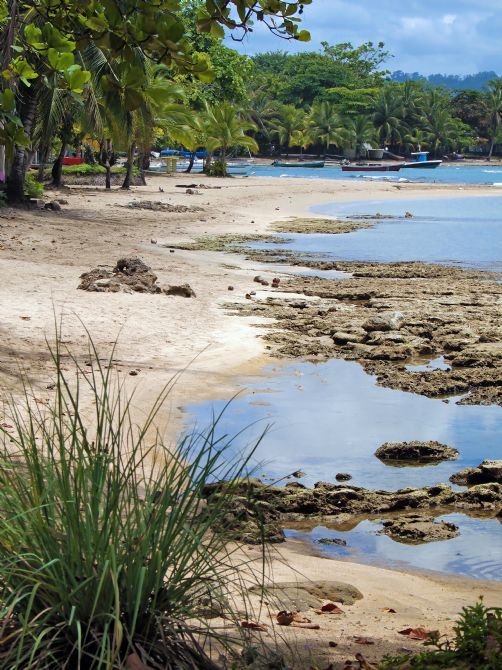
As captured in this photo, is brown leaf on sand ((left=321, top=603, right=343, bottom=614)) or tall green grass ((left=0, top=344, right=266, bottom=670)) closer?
tall green grass ((left=0, top=344, right=266, bottom=670))

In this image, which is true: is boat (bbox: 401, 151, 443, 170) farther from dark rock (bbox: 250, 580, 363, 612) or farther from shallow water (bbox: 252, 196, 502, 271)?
dark rock (bbox: 250, 580, 363, 612)

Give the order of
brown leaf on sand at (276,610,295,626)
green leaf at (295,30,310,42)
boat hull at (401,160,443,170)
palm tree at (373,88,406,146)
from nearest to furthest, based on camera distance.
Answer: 1. brown leaf on sand at (276,610,295,626)
2. green leaf at (295,30,310,42)
3. boat hull at (401,160,443,170)
4. palm tree at (373,88,406,146)

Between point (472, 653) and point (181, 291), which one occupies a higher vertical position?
point (472, 653)

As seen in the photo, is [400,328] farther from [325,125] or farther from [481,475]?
[325,125]

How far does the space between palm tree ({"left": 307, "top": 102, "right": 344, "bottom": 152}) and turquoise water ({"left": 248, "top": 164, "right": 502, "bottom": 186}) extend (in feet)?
10.9

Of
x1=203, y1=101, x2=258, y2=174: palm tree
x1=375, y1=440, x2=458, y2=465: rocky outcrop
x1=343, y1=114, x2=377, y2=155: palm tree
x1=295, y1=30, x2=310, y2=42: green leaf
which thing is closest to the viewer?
x1=295, y1=30, x2=310, y2=42: green leaf

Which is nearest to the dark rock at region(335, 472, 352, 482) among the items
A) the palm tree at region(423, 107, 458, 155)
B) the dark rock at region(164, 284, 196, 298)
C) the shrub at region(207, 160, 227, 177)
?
the dark rock at region(164, 284, 196, 298)

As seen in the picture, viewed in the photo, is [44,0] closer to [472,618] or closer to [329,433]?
[472,618]

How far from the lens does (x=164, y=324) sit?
12.1 meters

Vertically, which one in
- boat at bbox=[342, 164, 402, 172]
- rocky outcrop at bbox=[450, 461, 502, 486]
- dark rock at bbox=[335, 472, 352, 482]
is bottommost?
dark rock at bbox=[335, 472, 352, 482]

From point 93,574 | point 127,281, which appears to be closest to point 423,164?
point 127,281

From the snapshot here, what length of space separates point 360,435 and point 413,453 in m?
0.70

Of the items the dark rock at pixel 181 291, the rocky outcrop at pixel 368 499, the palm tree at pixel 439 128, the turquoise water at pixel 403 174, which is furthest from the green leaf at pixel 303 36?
the palm tree at pixel 439 128

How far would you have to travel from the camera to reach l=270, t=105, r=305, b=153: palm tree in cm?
8869
